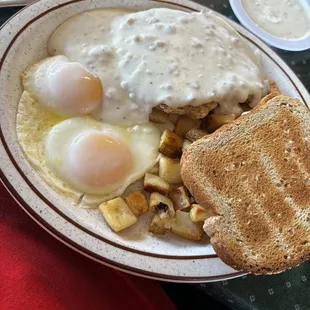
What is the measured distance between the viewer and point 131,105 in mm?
1579

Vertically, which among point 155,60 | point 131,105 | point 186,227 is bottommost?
point 186,227

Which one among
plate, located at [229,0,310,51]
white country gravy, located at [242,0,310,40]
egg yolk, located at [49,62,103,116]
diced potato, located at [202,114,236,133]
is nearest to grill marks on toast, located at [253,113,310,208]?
diced potato, located at [202,114,236,133]

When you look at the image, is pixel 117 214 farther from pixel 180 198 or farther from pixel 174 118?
pixel 174 118

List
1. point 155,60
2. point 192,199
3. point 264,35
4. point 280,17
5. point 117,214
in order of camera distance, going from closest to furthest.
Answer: point 117,214
point 192,199
point 155,60
point 264,35
point 280,17

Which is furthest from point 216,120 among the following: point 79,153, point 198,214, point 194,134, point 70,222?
point 70,222

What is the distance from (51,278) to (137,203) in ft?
1.08

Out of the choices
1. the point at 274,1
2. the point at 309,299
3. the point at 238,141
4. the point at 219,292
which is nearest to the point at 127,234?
the point at 219,292

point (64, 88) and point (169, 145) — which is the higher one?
point (64, 88)

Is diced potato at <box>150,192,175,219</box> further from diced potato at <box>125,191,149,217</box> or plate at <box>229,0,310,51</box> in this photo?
plate at <box>229,0,310,51</box>

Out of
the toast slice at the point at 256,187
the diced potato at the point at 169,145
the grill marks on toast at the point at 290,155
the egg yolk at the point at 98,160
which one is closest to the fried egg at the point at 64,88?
the egg yolk at the point at 98,160

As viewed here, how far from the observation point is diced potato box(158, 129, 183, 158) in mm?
1532

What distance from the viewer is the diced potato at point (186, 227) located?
4.75 ft

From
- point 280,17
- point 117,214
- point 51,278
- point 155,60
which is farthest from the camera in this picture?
point 280,17

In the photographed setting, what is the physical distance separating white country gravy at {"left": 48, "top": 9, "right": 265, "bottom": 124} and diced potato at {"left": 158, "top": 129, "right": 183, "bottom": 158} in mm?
96
